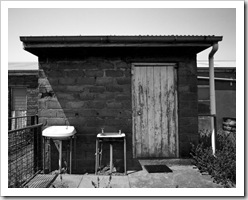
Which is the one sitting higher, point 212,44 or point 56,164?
point 212,44

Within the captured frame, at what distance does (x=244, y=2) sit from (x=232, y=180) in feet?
10.2

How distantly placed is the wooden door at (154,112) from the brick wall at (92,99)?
0.54 feet

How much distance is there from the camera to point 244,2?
121 inches

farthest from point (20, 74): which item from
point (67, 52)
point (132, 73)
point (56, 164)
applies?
point (132, 73)

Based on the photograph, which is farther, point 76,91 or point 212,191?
point 76,91

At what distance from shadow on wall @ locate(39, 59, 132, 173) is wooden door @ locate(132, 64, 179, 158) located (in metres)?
0.23

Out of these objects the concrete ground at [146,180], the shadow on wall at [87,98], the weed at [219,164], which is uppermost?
the shadow on wall at [87,98]

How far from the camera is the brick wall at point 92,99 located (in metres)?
4.47

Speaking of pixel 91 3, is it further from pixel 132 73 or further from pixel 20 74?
pixel 20 74

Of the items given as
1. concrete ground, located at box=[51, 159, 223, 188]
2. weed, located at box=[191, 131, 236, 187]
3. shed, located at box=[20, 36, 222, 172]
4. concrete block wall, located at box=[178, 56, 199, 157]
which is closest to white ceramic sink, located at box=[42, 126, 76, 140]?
shed, located at box=[20, 36, 222, 172]

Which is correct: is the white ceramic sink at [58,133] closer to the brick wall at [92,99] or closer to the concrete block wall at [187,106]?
the brick wall at [92,99]

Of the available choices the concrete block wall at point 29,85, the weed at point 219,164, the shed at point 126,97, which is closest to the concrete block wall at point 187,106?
the shed at point 126,97

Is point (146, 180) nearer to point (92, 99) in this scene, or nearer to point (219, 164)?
point (219, 164)

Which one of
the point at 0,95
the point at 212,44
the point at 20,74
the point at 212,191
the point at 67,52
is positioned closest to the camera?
the point at 212,191
